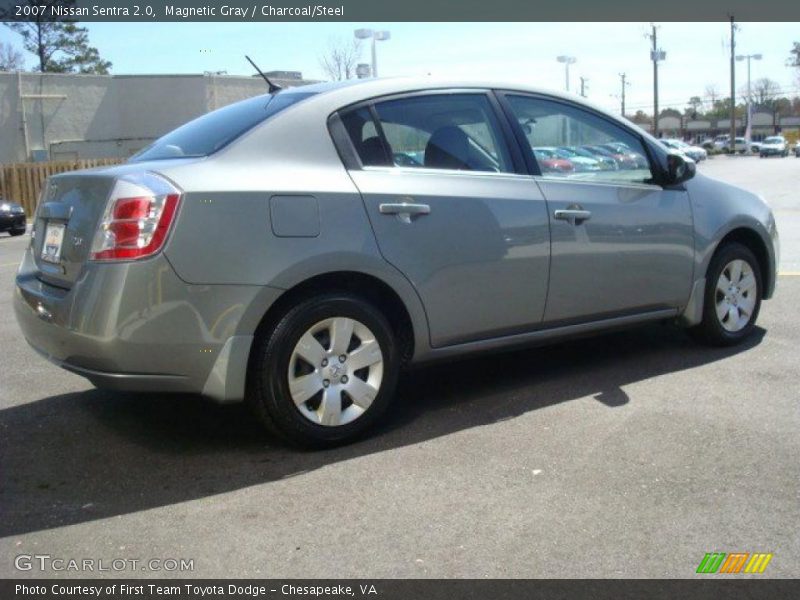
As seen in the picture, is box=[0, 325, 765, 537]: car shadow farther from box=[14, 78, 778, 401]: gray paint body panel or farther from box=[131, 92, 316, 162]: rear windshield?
box=[131, 92, 316, 162]: rear windshield

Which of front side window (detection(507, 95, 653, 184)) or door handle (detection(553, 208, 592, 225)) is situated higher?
front side window (detection(507, 95, 653, 184))

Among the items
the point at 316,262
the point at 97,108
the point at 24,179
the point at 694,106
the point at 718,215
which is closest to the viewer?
the point at 316,262

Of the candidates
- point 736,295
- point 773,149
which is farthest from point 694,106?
point 736,295

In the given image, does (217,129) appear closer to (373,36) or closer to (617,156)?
(617,156)

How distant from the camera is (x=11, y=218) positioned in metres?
19.9

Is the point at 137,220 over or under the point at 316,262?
over

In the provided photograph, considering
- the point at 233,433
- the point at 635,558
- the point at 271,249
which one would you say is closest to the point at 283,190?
the point at 271,249

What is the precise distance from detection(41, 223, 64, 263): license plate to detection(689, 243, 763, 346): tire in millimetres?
3817

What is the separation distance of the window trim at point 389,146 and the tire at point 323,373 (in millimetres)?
694

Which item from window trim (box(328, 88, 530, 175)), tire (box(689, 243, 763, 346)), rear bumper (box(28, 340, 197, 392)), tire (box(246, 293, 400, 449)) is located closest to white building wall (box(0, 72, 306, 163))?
tire (box(689, 243, 763, 346))

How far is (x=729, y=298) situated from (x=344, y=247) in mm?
2914

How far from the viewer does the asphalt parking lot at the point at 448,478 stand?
3.13m

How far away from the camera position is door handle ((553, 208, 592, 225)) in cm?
482
